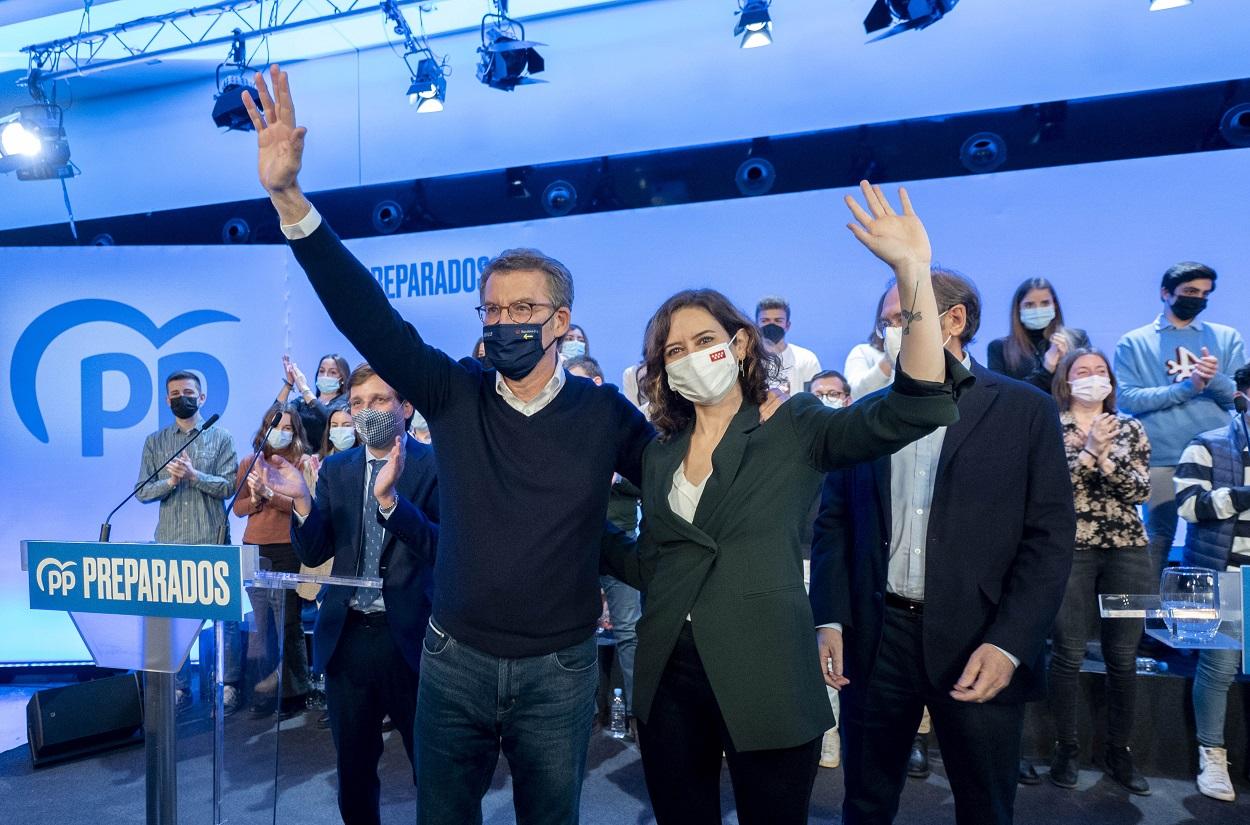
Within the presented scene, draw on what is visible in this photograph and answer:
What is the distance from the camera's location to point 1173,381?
4.69 meters

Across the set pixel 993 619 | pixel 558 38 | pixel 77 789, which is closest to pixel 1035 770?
pixel 993 619

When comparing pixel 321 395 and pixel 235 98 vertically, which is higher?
pixel 235 98

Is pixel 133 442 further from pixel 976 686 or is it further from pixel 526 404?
pixel 976 686

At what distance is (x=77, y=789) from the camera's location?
3982 mm

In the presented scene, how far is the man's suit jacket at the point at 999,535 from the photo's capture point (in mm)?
2082

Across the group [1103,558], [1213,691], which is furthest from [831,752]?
[1213,691]

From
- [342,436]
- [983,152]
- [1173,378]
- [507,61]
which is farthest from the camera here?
[507,61]

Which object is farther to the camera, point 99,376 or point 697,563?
point 99,376

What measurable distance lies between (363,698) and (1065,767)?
109 inches

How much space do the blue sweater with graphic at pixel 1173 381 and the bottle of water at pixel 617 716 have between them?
2.83 m

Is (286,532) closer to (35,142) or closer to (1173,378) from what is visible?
(35,142)

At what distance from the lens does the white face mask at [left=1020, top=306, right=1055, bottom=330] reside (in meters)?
4.38

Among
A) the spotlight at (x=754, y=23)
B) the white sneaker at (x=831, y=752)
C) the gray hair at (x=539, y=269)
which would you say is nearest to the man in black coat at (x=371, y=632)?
the gray hair at (x=539, y=269)

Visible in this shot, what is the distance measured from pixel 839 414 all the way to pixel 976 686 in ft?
2.32
